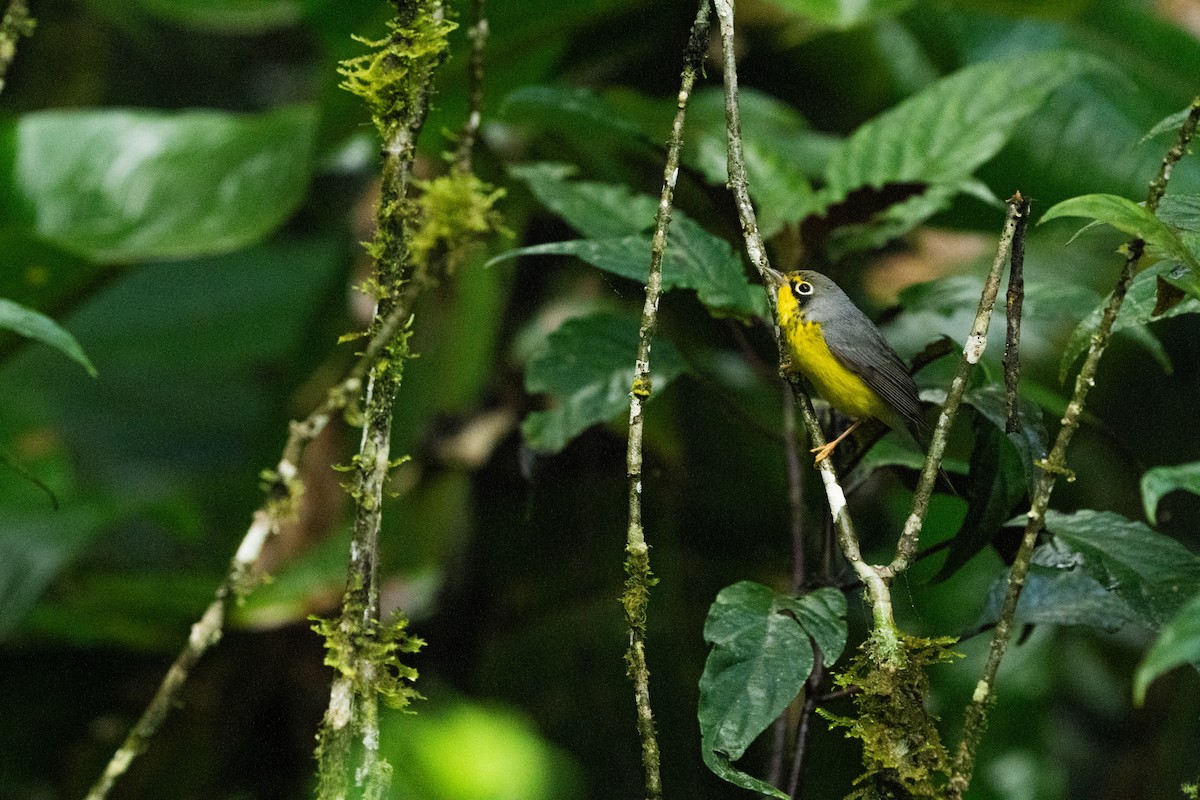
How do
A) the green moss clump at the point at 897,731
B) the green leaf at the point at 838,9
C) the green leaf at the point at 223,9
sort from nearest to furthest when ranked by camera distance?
the green moss clump at the point at 897,731, the green leaf at the point at 838,9, the green leaf at the point at 223,9

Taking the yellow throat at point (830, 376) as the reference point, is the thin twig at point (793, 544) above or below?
below

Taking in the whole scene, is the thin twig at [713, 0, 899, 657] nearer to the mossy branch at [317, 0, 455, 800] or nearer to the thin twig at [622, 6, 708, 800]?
the thin twig at [622, 6, 708, 800]

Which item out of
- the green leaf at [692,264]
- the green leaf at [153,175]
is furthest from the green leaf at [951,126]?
the green leaf at [153,175]

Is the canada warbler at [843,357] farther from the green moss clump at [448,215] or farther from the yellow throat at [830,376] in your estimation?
the green moss clump at [448,215]

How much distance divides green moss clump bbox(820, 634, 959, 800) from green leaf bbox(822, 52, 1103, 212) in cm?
79

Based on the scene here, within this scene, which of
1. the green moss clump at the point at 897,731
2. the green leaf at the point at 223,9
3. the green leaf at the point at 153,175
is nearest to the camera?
the green moss clump at the point at 897,731

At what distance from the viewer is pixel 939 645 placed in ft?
3.13

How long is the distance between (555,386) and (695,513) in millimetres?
740

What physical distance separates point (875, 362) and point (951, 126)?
0.51 meters

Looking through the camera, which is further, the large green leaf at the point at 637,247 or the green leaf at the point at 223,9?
the green leaf at the point at 223,9

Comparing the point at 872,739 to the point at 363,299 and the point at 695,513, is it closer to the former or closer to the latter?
the point at 695,513

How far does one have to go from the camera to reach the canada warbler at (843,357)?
1.29 metres

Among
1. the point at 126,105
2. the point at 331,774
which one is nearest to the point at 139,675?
the point at 331,774

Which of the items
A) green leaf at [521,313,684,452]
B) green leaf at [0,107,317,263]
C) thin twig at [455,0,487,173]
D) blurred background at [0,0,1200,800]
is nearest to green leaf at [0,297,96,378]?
thin twig at [455,0,487,173]
